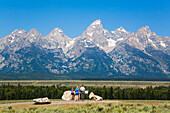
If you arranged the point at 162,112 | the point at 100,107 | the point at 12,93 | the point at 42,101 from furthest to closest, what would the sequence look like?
the point at 12,93
the point at 42,101
the point at 100,107
the point at 162,112

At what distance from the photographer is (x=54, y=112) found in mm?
53438

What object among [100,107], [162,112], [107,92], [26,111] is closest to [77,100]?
[100,107]

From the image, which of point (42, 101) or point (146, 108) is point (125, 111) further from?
point (42, 101)

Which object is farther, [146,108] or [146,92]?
[146,92]

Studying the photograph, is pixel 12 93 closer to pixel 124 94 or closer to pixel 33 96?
pixel 33 96

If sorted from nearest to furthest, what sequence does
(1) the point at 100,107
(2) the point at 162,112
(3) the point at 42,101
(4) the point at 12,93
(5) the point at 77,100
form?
(2) the point at 162,112 → (1) the point at 100,107 → (3) the point at 42,101 → (5) the point at 77,100 → (4) the point at 12,93

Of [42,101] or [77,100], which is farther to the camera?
[77,100]

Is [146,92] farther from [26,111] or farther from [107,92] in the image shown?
[26,111]

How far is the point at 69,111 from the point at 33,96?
293ft

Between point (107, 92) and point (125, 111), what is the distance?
89.3 metres

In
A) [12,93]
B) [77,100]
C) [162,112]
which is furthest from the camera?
[12,93]

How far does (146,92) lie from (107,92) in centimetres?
2053

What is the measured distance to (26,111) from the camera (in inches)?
2147

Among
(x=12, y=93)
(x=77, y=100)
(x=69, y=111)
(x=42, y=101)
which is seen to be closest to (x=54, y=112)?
(x=69, y=111)
